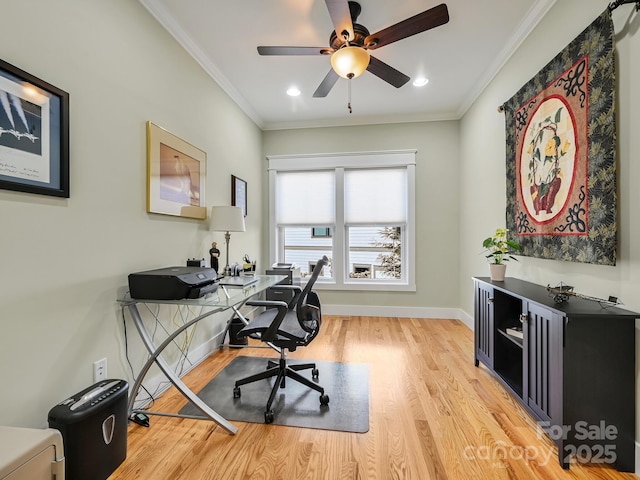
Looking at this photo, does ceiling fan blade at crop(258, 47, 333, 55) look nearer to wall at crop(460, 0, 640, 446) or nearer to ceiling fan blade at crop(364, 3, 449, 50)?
ceiling fan blade at crop(364, 3, 449, 50)

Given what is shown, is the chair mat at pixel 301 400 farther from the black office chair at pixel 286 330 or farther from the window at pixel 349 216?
the window at pixel 349 216

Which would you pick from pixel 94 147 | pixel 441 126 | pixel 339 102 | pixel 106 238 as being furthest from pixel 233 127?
pixel 441 126

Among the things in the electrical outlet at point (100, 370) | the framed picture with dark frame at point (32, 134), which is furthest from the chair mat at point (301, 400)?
the framed picture with dark frame at point (32, 134)

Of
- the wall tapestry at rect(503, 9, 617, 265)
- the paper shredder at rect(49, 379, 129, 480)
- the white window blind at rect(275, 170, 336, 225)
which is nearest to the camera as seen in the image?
the paper shredder at rect(49, 379, 129, 480)

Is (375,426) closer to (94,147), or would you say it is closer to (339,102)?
(94,147)

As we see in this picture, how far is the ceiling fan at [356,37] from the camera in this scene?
171 cm

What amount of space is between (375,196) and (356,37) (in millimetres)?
2223

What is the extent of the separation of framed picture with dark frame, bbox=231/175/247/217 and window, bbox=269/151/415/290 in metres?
0.71

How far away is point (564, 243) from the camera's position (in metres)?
1.83

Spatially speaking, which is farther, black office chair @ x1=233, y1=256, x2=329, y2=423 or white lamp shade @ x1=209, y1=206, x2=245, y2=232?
white lamp shade @ x1=209, y1=206, x2=245, y2=232

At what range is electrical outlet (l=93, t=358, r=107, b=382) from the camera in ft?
5.27

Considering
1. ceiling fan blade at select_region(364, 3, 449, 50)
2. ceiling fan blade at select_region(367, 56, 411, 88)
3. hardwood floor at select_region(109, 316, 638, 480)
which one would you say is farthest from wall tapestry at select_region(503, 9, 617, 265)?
hardwood floor at select_region(109, 316, 638, 480)

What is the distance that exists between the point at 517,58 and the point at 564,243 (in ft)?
5.56

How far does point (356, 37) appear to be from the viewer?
2.11m
